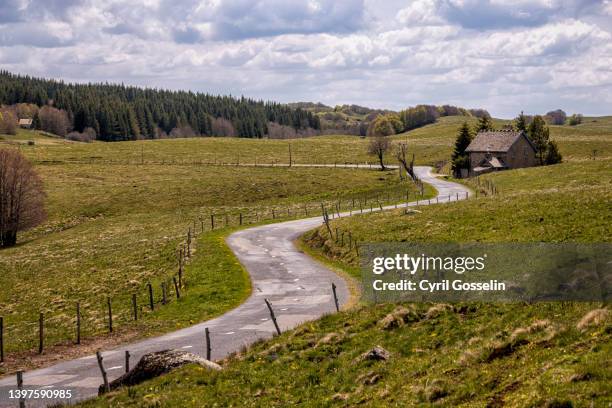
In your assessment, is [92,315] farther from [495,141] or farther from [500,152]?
[495,141]

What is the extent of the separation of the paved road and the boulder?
1.24 meters

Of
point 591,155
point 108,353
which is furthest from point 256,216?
point 591,155

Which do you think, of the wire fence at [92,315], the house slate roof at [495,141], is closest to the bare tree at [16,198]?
the wire fence at [92,315]

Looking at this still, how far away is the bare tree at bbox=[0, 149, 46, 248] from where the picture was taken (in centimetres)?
7738

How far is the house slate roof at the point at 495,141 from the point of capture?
112m

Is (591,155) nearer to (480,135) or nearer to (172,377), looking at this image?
(480,135)

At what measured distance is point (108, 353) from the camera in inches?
1159

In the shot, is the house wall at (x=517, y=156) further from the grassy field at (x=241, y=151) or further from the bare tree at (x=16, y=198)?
the bare tree at (x=16, y=198)

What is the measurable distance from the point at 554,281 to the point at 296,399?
9.88m

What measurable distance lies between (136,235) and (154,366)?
159 feet

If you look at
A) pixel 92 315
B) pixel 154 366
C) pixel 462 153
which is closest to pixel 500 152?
pixel 462 153

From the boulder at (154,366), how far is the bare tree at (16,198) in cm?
6103

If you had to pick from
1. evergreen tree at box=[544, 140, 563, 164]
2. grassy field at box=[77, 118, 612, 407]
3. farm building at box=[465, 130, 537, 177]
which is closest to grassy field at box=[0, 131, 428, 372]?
grassy field at box=[77, 118, 612, 407]

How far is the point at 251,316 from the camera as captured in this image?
33.8m
